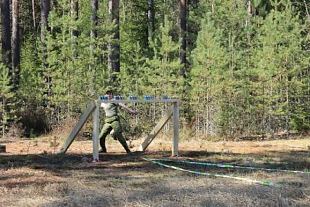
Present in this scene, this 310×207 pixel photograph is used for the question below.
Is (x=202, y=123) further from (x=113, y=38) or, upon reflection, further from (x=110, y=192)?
(x=110, y=192)

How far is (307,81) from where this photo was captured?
74.8 feet

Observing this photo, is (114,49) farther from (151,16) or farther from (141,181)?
(141,181)

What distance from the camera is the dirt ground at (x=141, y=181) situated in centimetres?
706

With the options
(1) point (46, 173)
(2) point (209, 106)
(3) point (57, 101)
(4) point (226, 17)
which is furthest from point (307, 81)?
(1) point (46, 173)

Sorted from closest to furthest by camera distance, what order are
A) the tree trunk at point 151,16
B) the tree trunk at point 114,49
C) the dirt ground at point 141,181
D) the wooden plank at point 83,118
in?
the dirt ground at point 141,181, the wooden plank at point 83,118, the tree trunk at point 114,49, the tree trunk at point 151,16

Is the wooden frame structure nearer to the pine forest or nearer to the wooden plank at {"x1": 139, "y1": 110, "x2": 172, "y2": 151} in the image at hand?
the wooden plank at {"x1": 139, "y1": 110, "x2": 172, "y2": 151}

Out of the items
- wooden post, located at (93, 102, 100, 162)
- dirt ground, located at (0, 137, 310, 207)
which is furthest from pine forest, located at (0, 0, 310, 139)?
wooden post, located at (93, 102, 100, 162)

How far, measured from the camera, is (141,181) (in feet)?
29.5

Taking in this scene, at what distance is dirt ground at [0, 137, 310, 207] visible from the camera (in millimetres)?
7059

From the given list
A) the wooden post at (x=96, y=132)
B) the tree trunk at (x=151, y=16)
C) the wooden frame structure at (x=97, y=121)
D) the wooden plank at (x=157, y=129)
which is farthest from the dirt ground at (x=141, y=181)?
the tree trunk at (x=151, y=16)

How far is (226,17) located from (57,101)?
439 inches

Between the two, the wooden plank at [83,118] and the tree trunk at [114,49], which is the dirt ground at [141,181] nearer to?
the wooden plank at [83,118]

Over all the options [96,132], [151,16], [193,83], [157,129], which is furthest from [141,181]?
[151,16]

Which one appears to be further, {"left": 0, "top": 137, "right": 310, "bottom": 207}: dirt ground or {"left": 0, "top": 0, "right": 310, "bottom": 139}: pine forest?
{"left": 0, "top": 0, "right": 310, "bottom": 139}: pine forest
